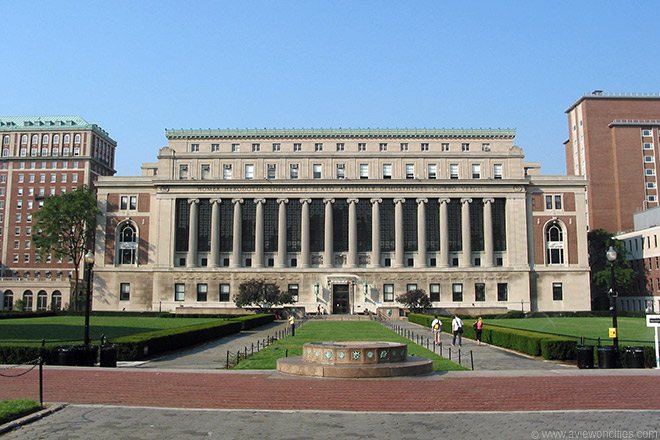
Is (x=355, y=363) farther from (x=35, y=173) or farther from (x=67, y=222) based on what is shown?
(x=35, y=173)

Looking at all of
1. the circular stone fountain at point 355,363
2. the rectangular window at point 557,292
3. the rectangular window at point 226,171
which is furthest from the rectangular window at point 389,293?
the circular stone fountain at point 355,363

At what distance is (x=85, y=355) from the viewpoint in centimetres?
2844

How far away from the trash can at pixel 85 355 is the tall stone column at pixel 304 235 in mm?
65115

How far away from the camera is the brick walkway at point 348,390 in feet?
61.6

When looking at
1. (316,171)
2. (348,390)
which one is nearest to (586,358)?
(348,390)

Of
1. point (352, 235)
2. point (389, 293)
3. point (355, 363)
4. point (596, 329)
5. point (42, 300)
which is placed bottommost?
point (596, 329)

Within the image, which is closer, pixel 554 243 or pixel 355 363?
pixel 355 363

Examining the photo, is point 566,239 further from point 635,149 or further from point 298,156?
point 298,156

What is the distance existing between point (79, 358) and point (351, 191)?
229 ft

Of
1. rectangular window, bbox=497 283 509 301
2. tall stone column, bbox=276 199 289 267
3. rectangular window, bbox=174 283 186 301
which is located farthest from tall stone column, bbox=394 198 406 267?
rectangular window, bbox=174 283 186 301

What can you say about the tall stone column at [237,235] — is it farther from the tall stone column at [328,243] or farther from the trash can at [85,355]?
the trash can at [85,355]

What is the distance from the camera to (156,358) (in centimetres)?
3397

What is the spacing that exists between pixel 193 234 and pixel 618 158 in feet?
260

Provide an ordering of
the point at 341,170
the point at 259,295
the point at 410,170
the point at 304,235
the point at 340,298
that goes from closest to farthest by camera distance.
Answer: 1. the point at 259,295
2. the point at 340,298
3. the point at 304,235
4. the point at 341,170
5. the point at 410,170
